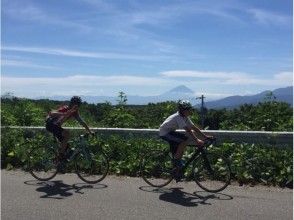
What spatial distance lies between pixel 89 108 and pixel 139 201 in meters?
21.8

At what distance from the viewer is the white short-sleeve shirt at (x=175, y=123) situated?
32.2 ft

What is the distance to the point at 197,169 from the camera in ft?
33.3

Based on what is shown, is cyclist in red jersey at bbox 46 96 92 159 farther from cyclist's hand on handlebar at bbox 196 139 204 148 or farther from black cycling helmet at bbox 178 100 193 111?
cyclist's hand on handlebar at bbox 196 139 204 148

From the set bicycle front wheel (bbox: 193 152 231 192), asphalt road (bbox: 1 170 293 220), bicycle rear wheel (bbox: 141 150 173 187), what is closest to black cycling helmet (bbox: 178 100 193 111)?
bicycle front wheel (bbox: 193 152 231 192)

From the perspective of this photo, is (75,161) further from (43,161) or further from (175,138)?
(175,138)

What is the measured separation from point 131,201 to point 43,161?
10.2 ft

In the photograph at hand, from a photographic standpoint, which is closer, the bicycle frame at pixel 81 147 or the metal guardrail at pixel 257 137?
the bicycle frame at pixel 81 147

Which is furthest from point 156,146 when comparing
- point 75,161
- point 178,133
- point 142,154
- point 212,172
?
point 212,172

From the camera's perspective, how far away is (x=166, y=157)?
10609 millimetres

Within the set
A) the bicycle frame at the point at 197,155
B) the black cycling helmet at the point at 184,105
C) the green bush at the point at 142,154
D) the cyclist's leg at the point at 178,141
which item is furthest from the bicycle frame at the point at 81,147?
the black cycling helmet at the point at 184,105

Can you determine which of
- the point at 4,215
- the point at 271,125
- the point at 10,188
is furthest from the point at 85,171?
the point at 271,125

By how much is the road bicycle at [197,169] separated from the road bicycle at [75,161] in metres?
0.92

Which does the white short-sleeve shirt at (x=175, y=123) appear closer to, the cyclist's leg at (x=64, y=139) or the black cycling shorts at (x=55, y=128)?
the cyclist's leg at (x=64, y=139)

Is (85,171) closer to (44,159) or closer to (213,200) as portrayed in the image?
(44,159)
